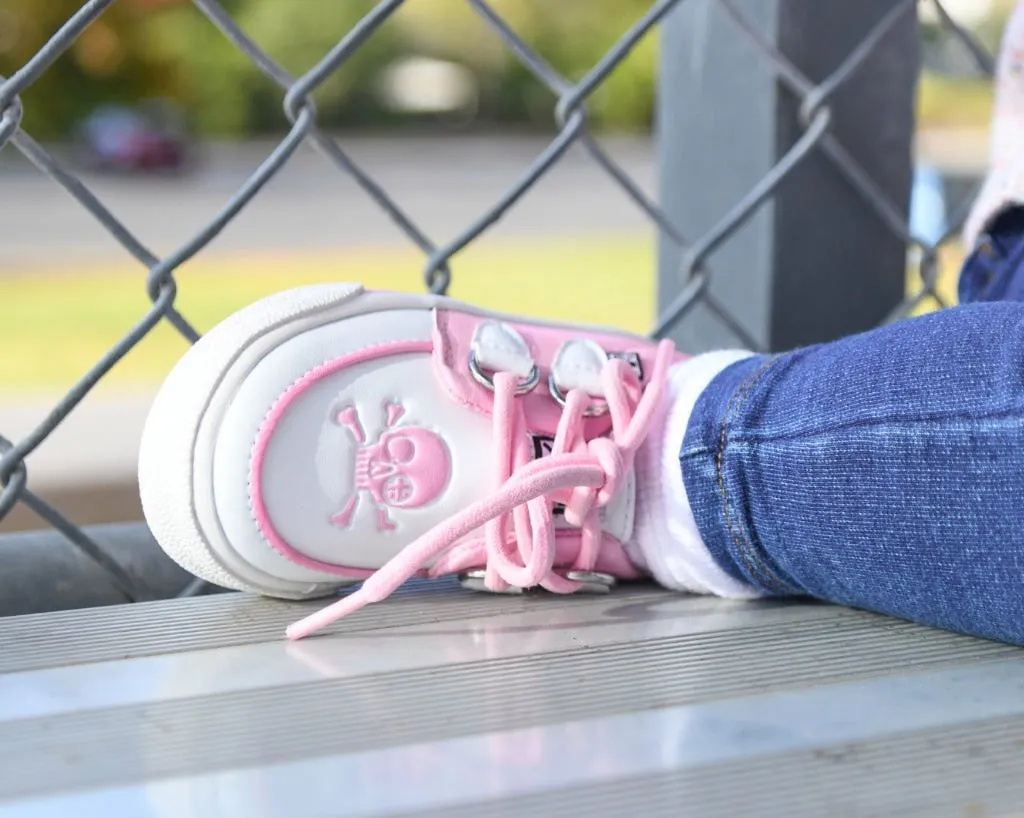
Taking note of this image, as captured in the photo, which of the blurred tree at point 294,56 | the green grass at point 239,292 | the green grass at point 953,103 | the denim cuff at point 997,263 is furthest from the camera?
the green grass at point 953,103

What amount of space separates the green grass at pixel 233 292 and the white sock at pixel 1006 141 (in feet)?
9.75

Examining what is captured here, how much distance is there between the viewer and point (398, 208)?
105cm

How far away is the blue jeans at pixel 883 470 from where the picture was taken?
2.20 feet

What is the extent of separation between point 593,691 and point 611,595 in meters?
0.18

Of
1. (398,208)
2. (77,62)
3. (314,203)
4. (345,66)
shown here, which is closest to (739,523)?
(398,208)

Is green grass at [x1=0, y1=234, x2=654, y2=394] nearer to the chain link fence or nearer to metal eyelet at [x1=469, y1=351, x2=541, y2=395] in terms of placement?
the chain link fence

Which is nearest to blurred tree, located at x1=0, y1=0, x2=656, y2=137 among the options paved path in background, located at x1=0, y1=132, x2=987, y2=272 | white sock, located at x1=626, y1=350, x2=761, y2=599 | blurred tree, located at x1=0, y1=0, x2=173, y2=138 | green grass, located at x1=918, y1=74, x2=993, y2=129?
blurred tree, located at x1=0, y1=0, x2=173, y2=138

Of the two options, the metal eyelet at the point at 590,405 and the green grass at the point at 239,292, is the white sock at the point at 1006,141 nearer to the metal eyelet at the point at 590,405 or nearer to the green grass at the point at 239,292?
the metal eyelet at the point at 590,405

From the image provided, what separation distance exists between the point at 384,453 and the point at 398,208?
0.33 m

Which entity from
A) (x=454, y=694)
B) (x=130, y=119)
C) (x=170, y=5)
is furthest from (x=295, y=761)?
(x=170, y=5)

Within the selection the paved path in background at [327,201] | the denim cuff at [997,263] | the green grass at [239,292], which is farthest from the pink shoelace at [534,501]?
the paved path in background at [327,201]

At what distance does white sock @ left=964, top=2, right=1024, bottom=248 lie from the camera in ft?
3.19

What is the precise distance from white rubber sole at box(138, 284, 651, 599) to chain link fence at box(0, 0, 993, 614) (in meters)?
0.10

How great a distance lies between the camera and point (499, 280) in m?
5.51
